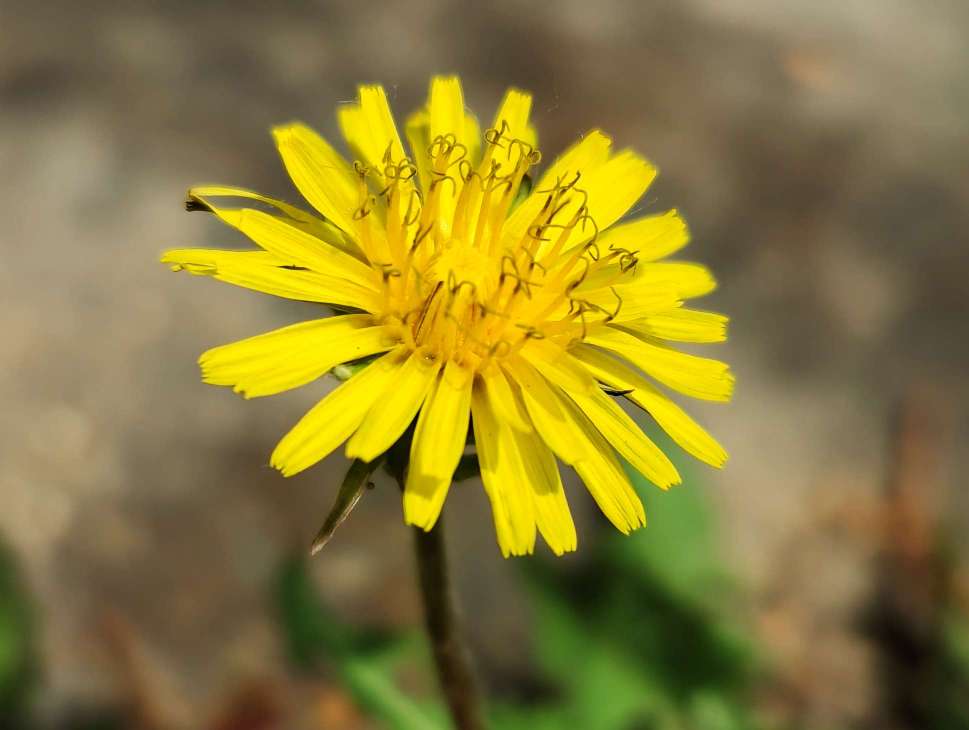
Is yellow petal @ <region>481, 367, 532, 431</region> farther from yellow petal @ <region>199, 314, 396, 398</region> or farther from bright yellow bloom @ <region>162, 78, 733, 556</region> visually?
yellow petal @ <region>199, 314, 396, 398</region>

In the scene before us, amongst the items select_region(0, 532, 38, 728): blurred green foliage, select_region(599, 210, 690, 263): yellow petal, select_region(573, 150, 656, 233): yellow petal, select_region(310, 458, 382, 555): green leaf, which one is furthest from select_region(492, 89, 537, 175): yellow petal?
select_region(0, 532, 38, 728): blurred green foliage

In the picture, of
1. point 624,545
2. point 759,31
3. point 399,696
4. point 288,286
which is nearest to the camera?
point 288,286

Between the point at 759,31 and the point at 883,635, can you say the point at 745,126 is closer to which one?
the point at 759,31

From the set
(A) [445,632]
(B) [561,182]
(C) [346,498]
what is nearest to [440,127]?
(B) [561,182]

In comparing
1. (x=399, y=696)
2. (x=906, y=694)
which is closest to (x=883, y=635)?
(x=906, y=694)

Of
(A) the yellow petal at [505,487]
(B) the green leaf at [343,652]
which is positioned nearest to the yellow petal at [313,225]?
(A) the yellow petal at [505,487]

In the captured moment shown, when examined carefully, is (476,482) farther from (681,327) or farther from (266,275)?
(266,275)

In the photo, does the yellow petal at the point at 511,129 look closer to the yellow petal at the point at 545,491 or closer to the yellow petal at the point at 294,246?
the yellow petal at the point at 294,246
